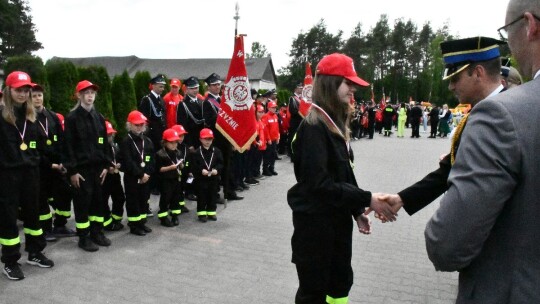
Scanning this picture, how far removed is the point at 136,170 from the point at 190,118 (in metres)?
2.33

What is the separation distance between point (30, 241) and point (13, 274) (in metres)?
0.49

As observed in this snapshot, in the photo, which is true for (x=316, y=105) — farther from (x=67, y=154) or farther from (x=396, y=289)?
(x=67, y=154)

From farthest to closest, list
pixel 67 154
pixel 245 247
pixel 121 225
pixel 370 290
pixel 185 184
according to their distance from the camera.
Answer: pixel 185 184
pixel 121 225
pixel 245 247
pixel 67 154
pixel 370 290

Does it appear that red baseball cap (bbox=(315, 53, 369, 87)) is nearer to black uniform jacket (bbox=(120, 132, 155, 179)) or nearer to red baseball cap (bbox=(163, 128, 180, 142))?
black uniform jacket (bbox=(120, 132, 155, 179))

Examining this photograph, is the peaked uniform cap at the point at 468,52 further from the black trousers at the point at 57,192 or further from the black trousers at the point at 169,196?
the black trousers at the point at 57,192

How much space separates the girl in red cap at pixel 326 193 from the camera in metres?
2.80

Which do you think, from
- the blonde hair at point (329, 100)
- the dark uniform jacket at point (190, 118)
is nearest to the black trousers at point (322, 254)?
the blonde hair at point (329, 100)

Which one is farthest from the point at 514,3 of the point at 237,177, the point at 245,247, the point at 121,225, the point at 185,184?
the point at 237,177

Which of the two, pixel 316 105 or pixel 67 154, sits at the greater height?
pixel 316 105

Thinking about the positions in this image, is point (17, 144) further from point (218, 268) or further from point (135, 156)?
point (218, 268)

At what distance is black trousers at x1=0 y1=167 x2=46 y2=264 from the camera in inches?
183

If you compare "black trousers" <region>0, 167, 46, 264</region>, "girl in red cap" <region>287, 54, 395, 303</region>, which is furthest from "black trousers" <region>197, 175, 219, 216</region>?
"girl in red cap" <region>287, 54, 395, 303</region>

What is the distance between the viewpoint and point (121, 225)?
6801 mm

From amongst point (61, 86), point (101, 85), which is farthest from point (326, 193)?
point (101, 85)
